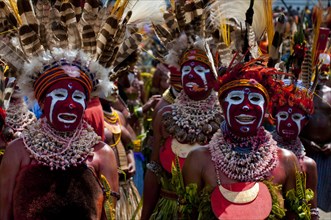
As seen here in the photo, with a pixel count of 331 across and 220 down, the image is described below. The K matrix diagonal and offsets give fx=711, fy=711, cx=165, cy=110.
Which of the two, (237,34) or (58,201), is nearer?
(58,201)

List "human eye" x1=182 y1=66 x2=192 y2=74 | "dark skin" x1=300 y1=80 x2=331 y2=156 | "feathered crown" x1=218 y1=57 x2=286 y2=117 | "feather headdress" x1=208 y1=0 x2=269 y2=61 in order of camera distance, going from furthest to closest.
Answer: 1. "dark skin" x1=300 y1=80 x2=331 y2=156
2. "human eye" x1=182 y1=66 x2=192 y2=74
3. "feather headdress" x1=208 y1=0 x2=269 y2=61
4. "feathered crown" x1=218 y1=57 x2=286 y2=117

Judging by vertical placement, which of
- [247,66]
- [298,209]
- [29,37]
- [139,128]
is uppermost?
[29,37]

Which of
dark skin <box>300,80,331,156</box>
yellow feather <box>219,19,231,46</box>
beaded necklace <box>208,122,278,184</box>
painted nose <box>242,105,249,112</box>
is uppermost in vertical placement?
yellow feather <box>219,19,231,46</box>

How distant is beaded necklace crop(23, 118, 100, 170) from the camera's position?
4.29 m

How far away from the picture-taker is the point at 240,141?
4.55 metres

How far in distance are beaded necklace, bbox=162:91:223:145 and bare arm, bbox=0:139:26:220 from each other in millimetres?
1783

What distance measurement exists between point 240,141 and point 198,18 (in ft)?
5.74

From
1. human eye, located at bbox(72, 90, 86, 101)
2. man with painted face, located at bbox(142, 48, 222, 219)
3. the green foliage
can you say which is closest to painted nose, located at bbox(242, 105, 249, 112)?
the green foliage

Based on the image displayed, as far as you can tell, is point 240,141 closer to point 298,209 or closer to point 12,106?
point 298,209

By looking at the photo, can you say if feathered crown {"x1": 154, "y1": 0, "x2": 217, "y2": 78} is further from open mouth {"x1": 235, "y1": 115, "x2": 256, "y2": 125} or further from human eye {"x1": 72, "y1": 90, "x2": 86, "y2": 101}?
human eye {"x1": 72, "y1": 90, "x2": 86, "y2": 101}

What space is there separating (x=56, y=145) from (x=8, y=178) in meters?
0.35

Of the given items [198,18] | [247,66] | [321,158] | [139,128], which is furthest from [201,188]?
[139,128]

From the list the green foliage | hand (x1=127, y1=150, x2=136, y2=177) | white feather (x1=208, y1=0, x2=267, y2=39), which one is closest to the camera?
the green foliage

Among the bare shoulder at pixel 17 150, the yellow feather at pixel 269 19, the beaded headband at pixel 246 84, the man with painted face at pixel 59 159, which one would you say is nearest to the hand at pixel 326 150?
the yellow feather at pixel 269 19
